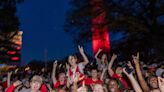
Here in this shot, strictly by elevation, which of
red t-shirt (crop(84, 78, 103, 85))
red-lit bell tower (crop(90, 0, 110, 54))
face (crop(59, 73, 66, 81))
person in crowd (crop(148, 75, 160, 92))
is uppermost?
red-lit bell tower (crop(90, 0, 110, 54))

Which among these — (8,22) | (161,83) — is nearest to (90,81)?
(161,83)

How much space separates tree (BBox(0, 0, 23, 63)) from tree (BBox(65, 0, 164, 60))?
23.1 feet

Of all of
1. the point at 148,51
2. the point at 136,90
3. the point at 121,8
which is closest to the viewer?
the point at 136,90

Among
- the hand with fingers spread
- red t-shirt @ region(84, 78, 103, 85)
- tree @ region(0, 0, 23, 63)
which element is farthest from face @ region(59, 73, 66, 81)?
tree @ region(0, 0, 23, 63)

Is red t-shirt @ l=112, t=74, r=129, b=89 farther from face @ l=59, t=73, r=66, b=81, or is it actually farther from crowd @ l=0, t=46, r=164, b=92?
face @ l=59, t=73, r=66, b=81

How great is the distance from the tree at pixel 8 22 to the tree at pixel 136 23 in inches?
277

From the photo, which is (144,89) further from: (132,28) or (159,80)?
(132,28)

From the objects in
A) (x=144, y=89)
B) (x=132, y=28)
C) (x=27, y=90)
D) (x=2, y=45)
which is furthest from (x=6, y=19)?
(x=144, y=89)

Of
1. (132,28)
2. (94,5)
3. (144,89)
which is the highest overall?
(94,5)

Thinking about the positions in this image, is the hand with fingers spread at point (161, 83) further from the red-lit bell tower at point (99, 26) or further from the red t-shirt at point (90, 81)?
the red-lit bell tower at point (99, 26)

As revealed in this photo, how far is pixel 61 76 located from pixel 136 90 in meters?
2.09

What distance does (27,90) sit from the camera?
364 inches

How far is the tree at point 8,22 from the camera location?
95.1 ft

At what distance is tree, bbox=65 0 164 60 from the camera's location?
66.3ft
